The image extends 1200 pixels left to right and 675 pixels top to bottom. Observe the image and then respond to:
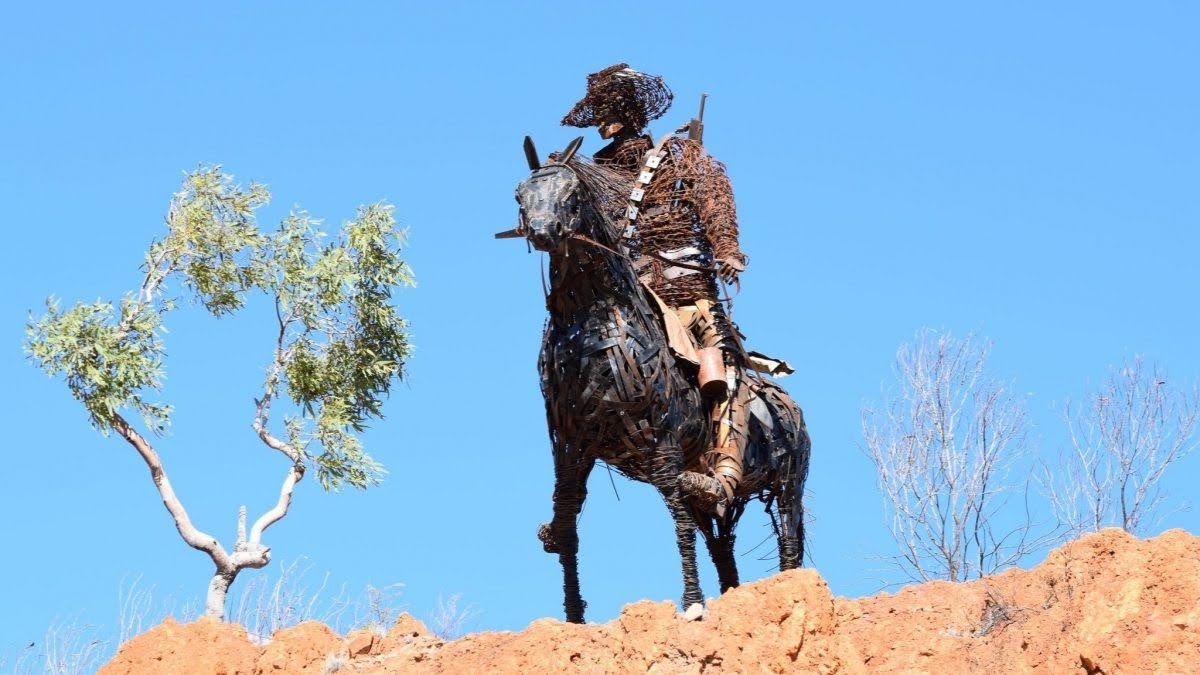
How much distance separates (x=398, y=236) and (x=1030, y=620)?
1166cm

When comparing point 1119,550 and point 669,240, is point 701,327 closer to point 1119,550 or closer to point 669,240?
point 669,240

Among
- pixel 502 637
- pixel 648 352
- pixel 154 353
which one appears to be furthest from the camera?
pixel 154 353

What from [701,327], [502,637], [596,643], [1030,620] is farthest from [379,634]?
[1030,620]

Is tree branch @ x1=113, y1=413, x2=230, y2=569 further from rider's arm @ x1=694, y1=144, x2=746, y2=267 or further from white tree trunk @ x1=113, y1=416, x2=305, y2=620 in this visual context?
rider's arm @ x1=694, y1=144, x2=746, y2=267

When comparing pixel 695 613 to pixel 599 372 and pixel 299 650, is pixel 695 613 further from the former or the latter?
pixel 299 650

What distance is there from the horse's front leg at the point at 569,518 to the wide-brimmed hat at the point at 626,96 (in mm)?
3487

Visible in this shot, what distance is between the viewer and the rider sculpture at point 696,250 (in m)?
13.9

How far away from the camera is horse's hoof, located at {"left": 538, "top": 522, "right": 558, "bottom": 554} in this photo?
13388mm

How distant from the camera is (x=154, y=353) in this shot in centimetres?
2045

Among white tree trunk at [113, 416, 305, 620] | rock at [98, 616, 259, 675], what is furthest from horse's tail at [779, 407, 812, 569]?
white tree trunk at [113, 416, 305, 620]

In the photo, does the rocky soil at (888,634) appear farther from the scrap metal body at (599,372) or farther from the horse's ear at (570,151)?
the horse's ear at (570,151)

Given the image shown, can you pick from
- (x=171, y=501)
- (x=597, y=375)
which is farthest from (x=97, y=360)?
(x=597, y=375)

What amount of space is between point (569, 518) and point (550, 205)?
7.96 feet

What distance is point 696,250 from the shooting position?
14.6 metres
